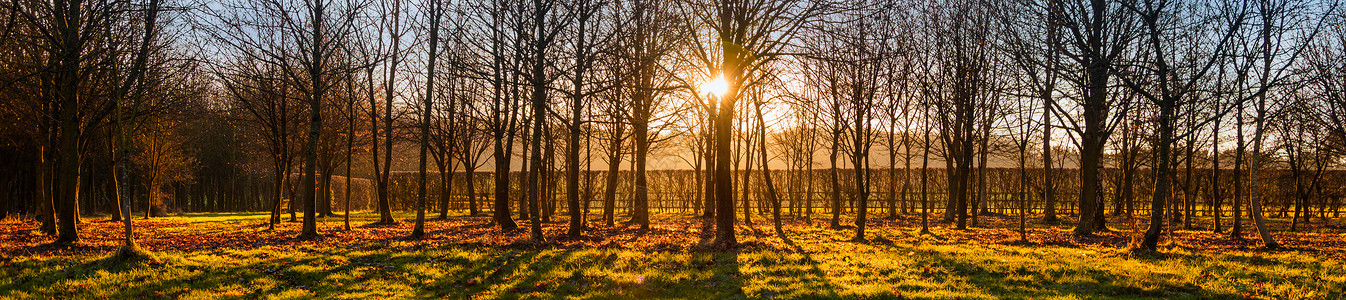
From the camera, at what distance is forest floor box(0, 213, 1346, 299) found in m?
6.86

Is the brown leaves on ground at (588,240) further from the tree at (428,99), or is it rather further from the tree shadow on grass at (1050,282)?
the tree shadow on grass at (1050,282)

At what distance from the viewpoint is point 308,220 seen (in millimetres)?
13305

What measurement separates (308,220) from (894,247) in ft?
39.6

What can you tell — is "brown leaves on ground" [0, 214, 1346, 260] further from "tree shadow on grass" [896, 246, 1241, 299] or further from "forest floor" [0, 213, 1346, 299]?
"tree shadow on grass" [896, 246, 1241, 299]

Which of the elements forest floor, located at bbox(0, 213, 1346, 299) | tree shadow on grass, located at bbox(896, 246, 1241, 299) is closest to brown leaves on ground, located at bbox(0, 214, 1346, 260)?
forest floor, located at bbox(0, 213, 1346, 299)

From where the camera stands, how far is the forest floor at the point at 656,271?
686 centimetres

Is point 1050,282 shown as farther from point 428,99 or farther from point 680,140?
point 680,140

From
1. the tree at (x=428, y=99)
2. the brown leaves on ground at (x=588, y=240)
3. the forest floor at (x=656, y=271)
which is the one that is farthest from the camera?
the tree at (x=428, y=99)

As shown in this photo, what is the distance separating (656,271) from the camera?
8203 mm

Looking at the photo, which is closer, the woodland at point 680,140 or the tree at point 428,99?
the woodland at point 680,140

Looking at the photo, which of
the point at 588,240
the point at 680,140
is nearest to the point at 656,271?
the point at 588,240

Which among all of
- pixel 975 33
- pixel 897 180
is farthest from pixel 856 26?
pixel 897 180

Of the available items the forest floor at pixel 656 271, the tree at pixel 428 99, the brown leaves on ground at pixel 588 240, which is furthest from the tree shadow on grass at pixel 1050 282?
the tree at pixel 428 99

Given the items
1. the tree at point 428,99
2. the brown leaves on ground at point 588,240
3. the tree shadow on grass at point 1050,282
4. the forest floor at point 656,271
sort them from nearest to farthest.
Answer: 1. the tree shadow on grass at point 1050,282
2. the forest floor at point 656,271
3. the brown leaves on ground at point 588,240
4. the tree at point 428,99
